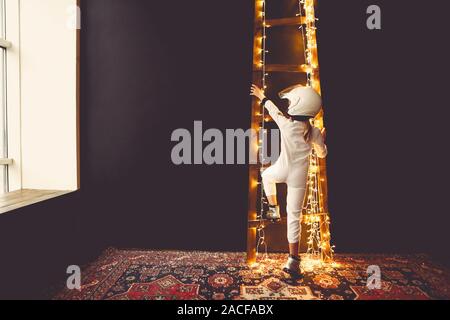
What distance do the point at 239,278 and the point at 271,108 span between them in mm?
1449

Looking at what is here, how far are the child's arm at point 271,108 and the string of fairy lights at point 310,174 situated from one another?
0.53 feet

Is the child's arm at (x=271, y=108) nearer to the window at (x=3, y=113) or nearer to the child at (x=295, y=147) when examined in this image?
the child at (x=295, y=147)

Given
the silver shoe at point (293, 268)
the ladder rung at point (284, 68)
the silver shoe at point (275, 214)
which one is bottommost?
the silver shoe at point (293, 268)

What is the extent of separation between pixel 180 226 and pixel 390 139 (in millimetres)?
2273

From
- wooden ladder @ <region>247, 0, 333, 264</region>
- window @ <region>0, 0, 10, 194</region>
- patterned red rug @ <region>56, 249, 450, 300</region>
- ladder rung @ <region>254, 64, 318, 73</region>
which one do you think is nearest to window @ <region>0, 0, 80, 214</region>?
window @ <region>0, 0, 10, 194</region>

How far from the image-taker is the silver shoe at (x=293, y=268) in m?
2.69

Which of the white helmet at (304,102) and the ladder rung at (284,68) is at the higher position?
the ladder rung at (284,68)

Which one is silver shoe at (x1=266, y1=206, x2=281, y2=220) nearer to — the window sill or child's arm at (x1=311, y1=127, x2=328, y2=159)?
child's arm at (x1=311, y1=127, x2=328, y2=159)

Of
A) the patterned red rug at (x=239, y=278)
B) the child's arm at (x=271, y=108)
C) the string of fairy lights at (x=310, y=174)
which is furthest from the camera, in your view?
the string of fairy lights at (x=310, y=174)

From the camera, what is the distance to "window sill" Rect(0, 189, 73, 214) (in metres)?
2.31

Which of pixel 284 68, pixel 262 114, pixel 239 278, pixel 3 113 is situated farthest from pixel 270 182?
pixel 3 113

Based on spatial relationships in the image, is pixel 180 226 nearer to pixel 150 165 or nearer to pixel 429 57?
pixel 150 165

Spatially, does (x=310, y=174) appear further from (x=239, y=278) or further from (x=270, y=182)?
(x=239, y=278)

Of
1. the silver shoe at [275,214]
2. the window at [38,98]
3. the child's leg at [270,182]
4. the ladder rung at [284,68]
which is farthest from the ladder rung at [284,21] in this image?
the window at [38,98]
